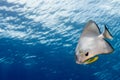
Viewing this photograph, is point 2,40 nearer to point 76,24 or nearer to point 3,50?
point 3,50

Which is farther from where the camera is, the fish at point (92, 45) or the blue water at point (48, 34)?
the blue water at point (48, 34)

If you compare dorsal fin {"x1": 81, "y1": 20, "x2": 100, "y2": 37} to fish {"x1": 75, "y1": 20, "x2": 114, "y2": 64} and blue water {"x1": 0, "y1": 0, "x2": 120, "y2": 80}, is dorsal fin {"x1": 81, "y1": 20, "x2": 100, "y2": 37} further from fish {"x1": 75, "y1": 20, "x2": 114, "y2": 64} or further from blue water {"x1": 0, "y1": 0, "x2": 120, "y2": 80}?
blue water {"x1": 0, "y1": 0, "x2": 120, "y2": 80}

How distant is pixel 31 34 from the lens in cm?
1986

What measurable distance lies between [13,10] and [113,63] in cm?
1727

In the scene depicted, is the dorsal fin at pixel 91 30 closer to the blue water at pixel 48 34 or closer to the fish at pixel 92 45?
the fish at pixel 92 45

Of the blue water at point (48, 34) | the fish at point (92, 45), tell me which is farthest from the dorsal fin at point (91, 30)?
the blue water at point (48, 34)

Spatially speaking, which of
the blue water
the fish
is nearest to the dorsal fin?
the fish

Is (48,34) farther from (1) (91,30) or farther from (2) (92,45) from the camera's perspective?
(2) (92,45)

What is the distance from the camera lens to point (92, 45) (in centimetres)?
224

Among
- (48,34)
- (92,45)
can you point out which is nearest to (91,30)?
(92,45)

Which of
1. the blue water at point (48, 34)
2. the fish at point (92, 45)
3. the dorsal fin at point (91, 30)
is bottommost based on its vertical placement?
the blue water at point (48, 34)

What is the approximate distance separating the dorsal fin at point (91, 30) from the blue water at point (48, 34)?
1406 centimetres

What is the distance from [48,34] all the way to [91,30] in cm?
1800

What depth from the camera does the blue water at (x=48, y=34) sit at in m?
16.9
